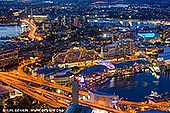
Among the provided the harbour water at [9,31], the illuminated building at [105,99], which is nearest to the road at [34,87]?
the illuminated building at [105,99]

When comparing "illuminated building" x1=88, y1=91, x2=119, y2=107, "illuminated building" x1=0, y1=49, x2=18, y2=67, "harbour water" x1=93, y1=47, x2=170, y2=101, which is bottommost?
"harbour water" x1=93, y1=47, x2=170, y2=101

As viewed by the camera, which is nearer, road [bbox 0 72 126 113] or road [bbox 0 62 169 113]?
road [bbox 0 72 126 113]

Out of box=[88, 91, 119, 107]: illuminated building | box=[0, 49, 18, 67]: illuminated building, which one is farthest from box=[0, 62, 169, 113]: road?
box=[0, 49, 18, 67]: illuminated building

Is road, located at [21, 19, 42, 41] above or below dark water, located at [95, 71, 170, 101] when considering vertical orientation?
above

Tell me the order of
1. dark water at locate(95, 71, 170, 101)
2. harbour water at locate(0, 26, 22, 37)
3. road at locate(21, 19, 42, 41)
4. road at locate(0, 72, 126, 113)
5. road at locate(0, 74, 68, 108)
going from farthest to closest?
harbour water at locate(0, 26, 22, 37) → road at locate(21, 19, 42, 41) → dark water at locate(95, 71, 170, 101) → road at locate(0, 74, 68, 108) → road at locate(0, 72, 126, 113)

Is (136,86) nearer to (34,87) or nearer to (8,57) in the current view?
(34,87)

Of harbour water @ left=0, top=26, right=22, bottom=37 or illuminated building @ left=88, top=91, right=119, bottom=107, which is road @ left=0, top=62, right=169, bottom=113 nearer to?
illuminated building @ left=88, top=91, right=119, bottom=107

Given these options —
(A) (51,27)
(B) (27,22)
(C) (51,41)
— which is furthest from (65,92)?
(B) (27,22)
